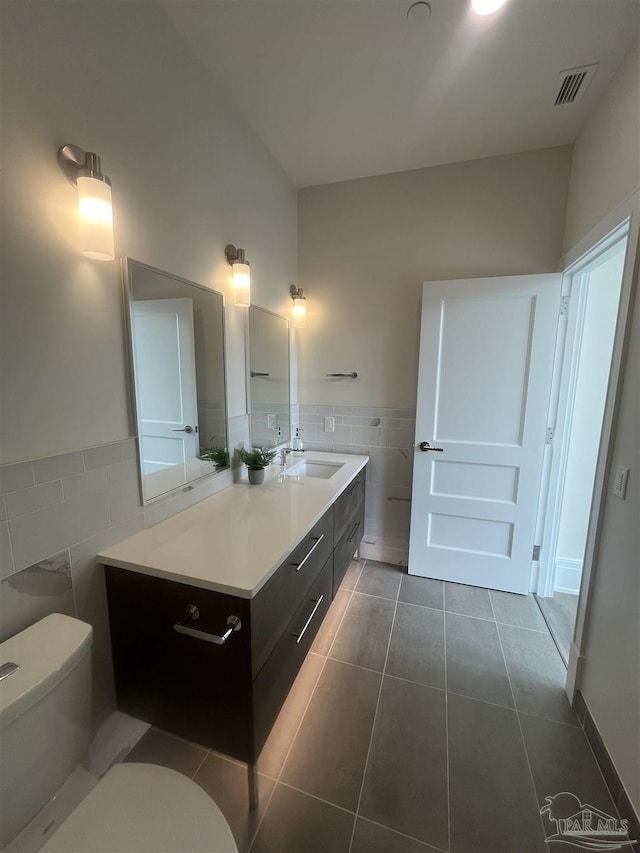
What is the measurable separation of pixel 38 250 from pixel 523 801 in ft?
7.63

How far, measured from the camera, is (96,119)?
108 centimetres

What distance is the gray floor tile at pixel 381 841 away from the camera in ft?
3.54

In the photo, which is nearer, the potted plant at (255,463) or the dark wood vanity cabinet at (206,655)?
the dark wood vanity cabinet at (206,655)

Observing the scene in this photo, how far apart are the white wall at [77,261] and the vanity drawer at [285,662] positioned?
1.96ft

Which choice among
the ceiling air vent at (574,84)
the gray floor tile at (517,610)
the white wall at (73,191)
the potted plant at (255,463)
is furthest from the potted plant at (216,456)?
the ceiling air vent at (574,84)

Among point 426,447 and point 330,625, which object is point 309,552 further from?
point 426,447

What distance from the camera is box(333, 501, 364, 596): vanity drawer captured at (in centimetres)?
188

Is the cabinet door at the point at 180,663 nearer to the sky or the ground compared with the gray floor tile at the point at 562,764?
nearer to the sky

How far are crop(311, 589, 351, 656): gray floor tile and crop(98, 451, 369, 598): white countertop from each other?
80cm

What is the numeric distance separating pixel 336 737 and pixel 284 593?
721mm

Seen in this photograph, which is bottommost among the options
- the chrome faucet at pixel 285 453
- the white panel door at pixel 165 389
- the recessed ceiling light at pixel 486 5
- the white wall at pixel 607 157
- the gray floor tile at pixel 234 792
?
the gray floor tile at pixel 234 792

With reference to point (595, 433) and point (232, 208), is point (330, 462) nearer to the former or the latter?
point (232, 208)

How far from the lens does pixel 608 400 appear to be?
141cm

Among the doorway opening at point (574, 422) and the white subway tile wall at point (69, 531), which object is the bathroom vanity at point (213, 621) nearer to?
the white subway tile wall at point (69, 531)
